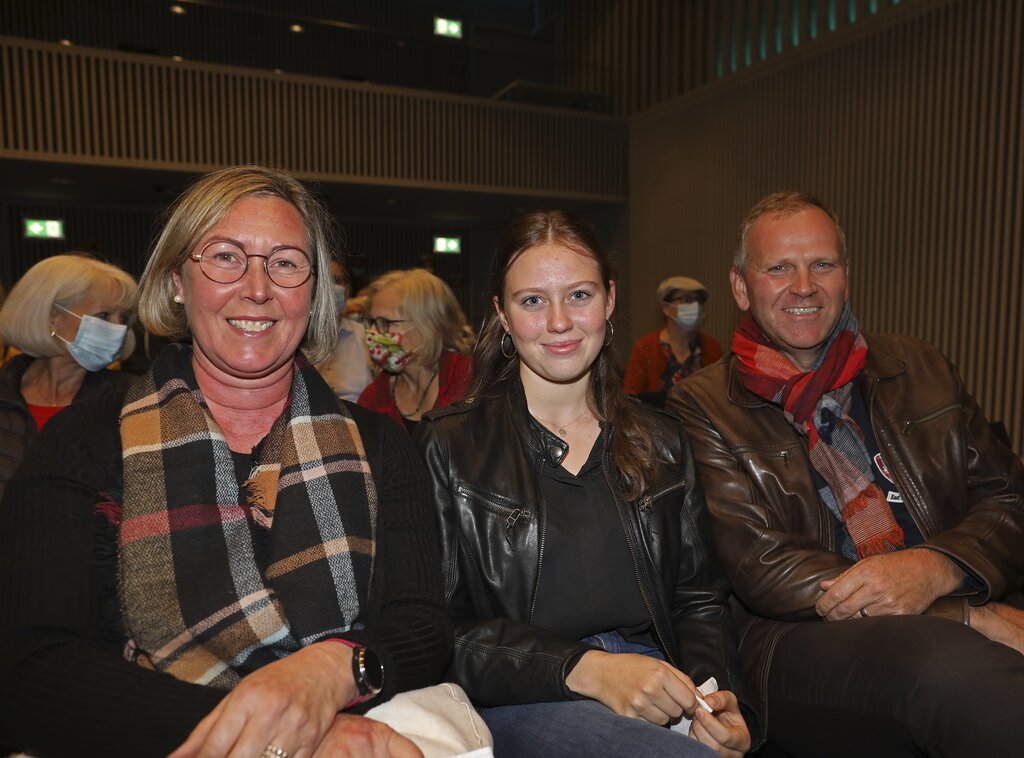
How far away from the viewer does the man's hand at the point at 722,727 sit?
148 cm

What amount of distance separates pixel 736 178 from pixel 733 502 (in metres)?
7.59

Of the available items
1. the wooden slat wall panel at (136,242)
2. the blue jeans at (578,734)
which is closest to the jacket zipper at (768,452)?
the blue jeans at (578,734)

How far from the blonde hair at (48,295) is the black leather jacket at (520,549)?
5.84ft

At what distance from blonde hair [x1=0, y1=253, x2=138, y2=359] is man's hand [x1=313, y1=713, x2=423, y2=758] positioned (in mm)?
2180

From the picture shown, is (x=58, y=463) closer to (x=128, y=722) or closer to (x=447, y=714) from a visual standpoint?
(x=128, y=722)

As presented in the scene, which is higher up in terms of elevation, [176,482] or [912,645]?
[176,482]

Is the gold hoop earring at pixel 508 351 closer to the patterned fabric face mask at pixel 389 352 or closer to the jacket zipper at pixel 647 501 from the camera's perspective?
the jacket zipper at pixel 647 501

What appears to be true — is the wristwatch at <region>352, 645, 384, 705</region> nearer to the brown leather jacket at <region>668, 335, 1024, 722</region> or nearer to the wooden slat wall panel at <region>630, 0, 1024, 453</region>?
the brown leather jacket at <region>668, 335, 1024, 722</region>

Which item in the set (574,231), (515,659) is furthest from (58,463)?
(574,231)

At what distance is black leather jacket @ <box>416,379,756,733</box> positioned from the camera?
161 cm

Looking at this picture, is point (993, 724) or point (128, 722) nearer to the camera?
point (128, 722)

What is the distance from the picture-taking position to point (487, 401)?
1.93 meters

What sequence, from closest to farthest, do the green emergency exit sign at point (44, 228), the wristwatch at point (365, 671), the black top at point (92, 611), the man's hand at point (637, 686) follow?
the black top at point (92, 611) < the wristwatch at point (365, 671) < the man's hand at point (637, 686) < the green emergency exit sign at point (44, 228)

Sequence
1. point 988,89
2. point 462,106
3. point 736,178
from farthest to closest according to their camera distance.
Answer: point 462,106 < point 736,178 < point 988,89
